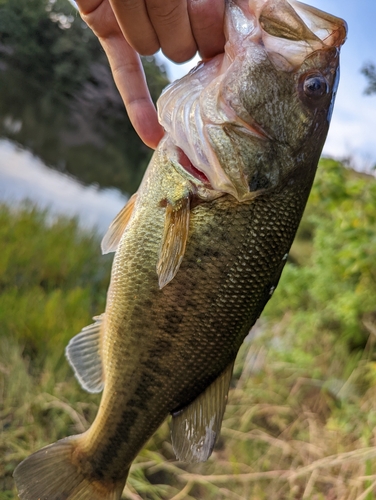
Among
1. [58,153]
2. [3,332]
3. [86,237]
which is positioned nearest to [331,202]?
[3,332]

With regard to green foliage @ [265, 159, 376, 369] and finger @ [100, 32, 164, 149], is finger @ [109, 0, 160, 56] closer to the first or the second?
finger @ [100, 32, 164, 149]

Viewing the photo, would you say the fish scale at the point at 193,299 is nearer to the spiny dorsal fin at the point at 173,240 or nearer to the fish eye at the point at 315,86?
the spiny dorsal fin at the point at 173,240

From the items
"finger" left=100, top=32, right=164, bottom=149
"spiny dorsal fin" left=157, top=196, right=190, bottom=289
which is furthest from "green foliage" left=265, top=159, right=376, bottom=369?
"spiny dorsal fin" left=157, top=196, right=190, bottom=289

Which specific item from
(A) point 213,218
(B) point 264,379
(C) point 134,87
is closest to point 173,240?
(A) point 213,218

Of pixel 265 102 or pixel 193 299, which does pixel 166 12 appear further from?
pixel 193 299

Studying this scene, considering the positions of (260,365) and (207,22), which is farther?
(260,365)

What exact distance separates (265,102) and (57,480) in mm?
1491

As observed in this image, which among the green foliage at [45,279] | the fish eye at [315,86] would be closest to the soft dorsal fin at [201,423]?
the fish eye at [315,86]

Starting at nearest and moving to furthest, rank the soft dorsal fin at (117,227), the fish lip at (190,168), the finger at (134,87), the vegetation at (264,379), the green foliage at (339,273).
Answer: the fish lip at (190,168), the soft dorsal fin at (117,227), the finger at (134,87), the vegetation at (264,379), the green foliage at (339,273)

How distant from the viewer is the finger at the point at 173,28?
1237mm

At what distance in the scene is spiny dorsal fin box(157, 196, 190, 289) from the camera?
1.27 meters

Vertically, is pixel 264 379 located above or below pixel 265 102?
below

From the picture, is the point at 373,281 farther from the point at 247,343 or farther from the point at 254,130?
the point at 254,130

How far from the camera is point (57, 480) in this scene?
148cm
